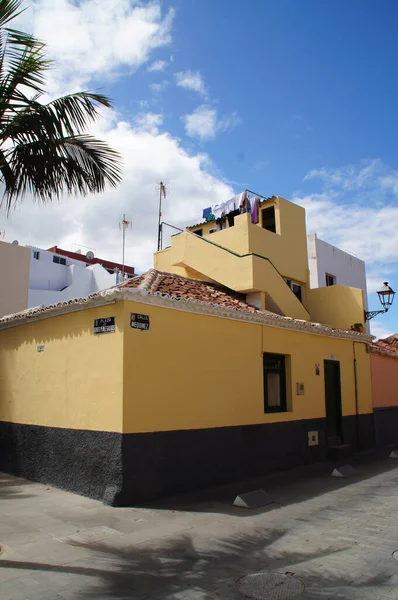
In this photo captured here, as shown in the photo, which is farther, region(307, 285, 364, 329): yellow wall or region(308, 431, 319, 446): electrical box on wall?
region(307, 285, 364, 329): yellow wall

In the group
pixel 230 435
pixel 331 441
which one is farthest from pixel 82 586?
pixel 331 441

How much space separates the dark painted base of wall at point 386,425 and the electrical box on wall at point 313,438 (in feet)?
14.8

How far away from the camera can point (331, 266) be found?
84.1 ft

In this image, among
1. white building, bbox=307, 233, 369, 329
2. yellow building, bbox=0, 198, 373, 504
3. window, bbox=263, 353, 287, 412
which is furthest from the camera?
white building, bbox=307, 233, 369, 329

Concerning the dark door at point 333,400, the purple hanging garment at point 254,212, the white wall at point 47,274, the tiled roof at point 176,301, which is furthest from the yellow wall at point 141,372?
the white wall at point 47,274

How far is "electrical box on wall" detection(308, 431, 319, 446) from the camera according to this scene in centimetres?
1148

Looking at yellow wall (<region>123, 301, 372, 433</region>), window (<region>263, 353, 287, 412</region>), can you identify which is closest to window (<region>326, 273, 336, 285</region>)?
yellow wall (<region>123, 301, 372, 433</region>)

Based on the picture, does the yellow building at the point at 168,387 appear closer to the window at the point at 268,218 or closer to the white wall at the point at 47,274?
the window at the point at 268,218

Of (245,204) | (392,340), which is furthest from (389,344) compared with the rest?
(245,204)

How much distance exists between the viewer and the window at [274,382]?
10797mm

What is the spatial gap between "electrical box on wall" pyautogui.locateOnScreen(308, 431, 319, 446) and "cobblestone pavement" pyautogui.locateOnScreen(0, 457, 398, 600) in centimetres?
293

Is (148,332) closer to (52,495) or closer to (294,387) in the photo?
(52,495)

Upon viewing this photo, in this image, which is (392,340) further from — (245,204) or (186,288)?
(186,288)

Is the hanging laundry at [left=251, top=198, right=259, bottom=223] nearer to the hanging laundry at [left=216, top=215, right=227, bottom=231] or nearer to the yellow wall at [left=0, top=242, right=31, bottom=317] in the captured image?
the hanging laundry at [left=216, top=215, right=227, bottom=231]
